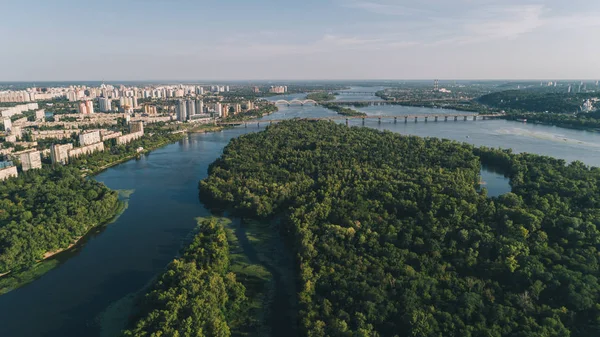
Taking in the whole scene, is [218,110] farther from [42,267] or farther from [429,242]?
[429,242]

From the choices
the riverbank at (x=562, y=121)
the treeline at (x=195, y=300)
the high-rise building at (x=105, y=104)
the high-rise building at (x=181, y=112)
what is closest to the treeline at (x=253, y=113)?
the high-rise building at (x=181, y=112)

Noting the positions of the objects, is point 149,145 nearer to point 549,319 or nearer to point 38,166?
point 38,166

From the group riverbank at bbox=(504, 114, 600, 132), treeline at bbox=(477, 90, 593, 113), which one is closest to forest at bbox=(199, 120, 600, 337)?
riverbank at bbox=(504, 114, 600, 132)

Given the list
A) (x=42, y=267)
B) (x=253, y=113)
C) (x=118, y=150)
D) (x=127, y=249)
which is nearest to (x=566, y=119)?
(x=253, y=113)

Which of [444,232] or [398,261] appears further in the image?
[444,232]

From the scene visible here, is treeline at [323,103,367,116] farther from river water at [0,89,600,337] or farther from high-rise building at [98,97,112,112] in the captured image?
high-rise building at [98,97,112,112]

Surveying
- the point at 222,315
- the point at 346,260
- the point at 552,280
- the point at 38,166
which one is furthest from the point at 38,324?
the point at 38,166
